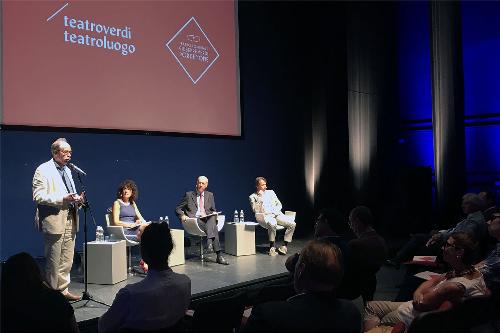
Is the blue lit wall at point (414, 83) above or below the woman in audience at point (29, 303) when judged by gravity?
above

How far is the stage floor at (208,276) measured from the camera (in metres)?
4.11

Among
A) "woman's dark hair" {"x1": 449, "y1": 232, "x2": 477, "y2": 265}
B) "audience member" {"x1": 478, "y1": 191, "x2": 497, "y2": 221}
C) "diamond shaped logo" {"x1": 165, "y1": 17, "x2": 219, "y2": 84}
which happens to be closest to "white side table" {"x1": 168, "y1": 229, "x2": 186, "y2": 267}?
"diamond shaped logo" {"x1": 165, "y1": 17, "x2": 219, "y2": 84}

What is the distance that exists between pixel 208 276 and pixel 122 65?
8.51 feet

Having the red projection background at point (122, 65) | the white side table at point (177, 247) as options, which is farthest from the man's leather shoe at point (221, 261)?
the red projection background at point (122, 65)

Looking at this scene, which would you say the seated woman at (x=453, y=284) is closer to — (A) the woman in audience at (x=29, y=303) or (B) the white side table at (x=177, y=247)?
(A) the woman in audience at (x=29, y=303)

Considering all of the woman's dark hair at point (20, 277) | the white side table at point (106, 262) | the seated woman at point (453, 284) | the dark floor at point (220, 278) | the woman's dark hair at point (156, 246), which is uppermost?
the woman's dark hair at point (156, 246)

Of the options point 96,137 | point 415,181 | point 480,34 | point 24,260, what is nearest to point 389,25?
point 480,34

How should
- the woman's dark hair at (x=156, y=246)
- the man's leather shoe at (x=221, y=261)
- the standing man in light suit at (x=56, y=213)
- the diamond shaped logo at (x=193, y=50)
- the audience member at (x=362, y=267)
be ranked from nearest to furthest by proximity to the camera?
1. the woman's dark hair at (x=156, y=246)
2. the audience member at (x=362, y=267)
3. the standing man in light suit at (x=56, y=213)
4. the man's leather shoe at (x=221, y=261)
5. the diamond shaped logo at (x=193, y=50)

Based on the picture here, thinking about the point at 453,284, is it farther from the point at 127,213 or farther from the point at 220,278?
the point at 127,213

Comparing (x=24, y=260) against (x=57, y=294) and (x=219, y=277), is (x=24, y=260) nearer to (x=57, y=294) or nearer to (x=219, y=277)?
(x=57, y=294)

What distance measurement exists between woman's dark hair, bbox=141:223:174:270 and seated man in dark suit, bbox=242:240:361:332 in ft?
2.04

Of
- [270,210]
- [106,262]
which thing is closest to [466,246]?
[106,262]

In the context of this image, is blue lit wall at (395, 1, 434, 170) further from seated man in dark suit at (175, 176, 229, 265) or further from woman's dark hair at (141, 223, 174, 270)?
woman's dark hair at (141, 223, 174, 270)

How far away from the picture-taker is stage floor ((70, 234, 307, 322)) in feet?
13.5
